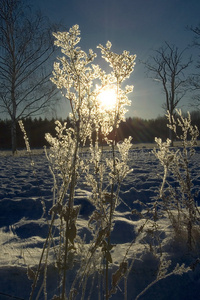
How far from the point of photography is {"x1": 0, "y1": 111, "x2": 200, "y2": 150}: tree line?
89.6 feet

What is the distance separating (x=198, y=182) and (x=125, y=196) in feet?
4.93

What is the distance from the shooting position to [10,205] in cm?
320

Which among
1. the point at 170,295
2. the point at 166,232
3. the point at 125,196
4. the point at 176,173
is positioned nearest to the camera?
the point at 170,295

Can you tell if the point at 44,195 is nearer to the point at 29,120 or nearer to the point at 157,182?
the point at 157,182

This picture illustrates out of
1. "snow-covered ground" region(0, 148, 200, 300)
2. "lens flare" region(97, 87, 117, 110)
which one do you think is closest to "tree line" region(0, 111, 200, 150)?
"snow-covered ground" region(0, 148, 200, 300)

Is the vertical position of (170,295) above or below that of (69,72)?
below

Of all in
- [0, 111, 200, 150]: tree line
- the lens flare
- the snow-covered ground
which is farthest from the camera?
[0, 111, 200, 150]: tree line

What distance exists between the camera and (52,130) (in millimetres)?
29016

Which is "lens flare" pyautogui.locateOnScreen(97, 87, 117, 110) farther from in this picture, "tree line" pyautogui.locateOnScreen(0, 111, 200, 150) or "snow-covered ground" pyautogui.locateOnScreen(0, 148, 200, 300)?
"tree line" pyautogui.locateOnScreen(0, 111, 200, 150)

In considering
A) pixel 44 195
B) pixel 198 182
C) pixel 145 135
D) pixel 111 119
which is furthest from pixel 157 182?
pixel 145 135

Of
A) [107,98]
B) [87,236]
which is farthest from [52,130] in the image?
[107,98]

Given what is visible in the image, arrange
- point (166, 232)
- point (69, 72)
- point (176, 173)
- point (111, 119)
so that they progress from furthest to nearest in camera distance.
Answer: point (166, 232), point (176, 173), point (111, 119), point (69, 72)

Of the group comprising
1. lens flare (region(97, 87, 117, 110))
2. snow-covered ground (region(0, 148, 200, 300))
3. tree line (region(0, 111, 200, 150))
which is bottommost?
snow-covered ground (region(0, 148, 200, 300))

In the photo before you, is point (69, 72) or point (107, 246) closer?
point (107, 246)
